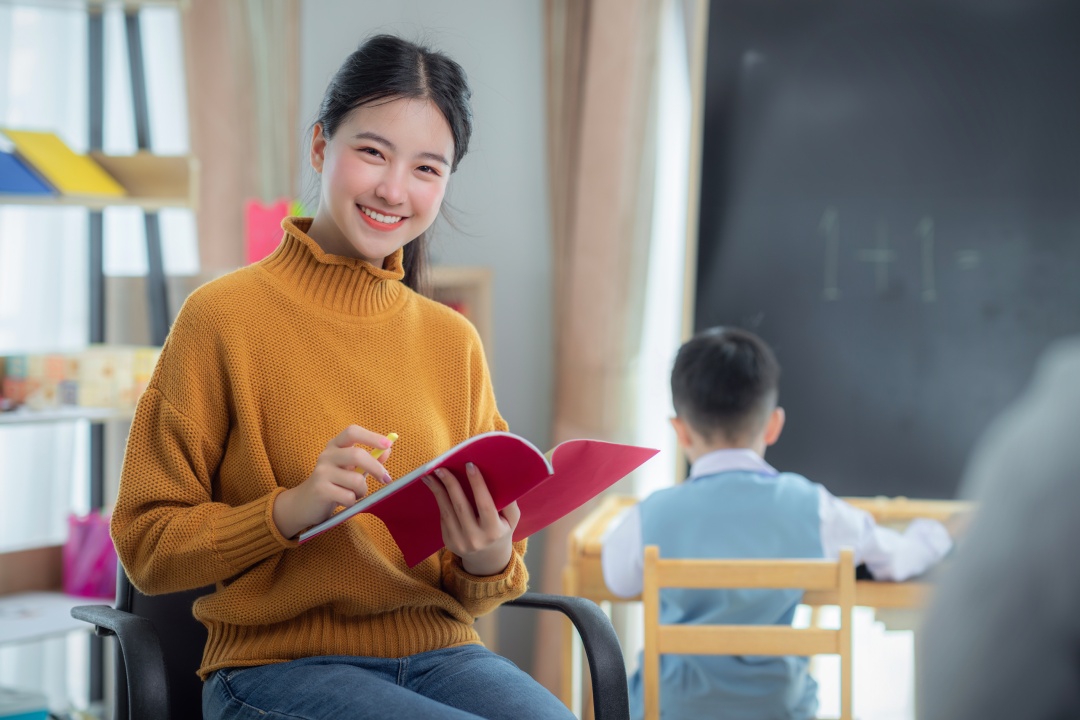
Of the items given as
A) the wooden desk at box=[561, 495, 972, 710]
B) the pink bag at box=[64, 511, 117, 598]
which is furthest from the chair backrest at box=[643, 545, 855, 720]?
the pink bag at box=[64, 511, 117, 598]

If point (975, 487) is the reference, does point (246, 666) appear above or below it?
below

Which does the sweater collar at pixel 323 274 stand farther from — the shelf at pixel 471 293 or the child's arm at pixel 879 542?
the shelf at pixel 471 293

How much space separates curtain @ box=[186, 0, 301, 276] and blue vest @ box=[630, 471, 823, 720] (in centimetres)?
168

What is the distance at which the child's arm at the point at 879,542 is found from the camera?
6.23 ft

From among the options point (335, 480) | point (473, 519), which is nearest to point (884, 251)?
point (473, 519)

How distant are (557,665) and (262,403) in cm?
182

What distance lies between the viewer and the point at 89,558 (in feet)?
7.75

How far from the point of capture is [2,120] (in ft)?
8.43

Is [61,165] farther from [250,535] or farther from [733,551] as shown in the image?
[733,551]

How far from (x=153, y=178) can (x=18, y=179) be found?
0.28 metres

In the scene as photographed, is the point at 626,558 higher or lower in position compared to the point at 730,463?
lower

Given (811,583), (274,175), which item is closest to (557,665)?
(811,583)

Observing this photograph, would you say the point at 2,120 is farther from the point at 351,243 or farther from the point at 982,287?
the point at 982,287

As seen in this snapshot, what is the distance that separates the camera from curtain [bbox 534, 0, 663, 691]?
272cm
